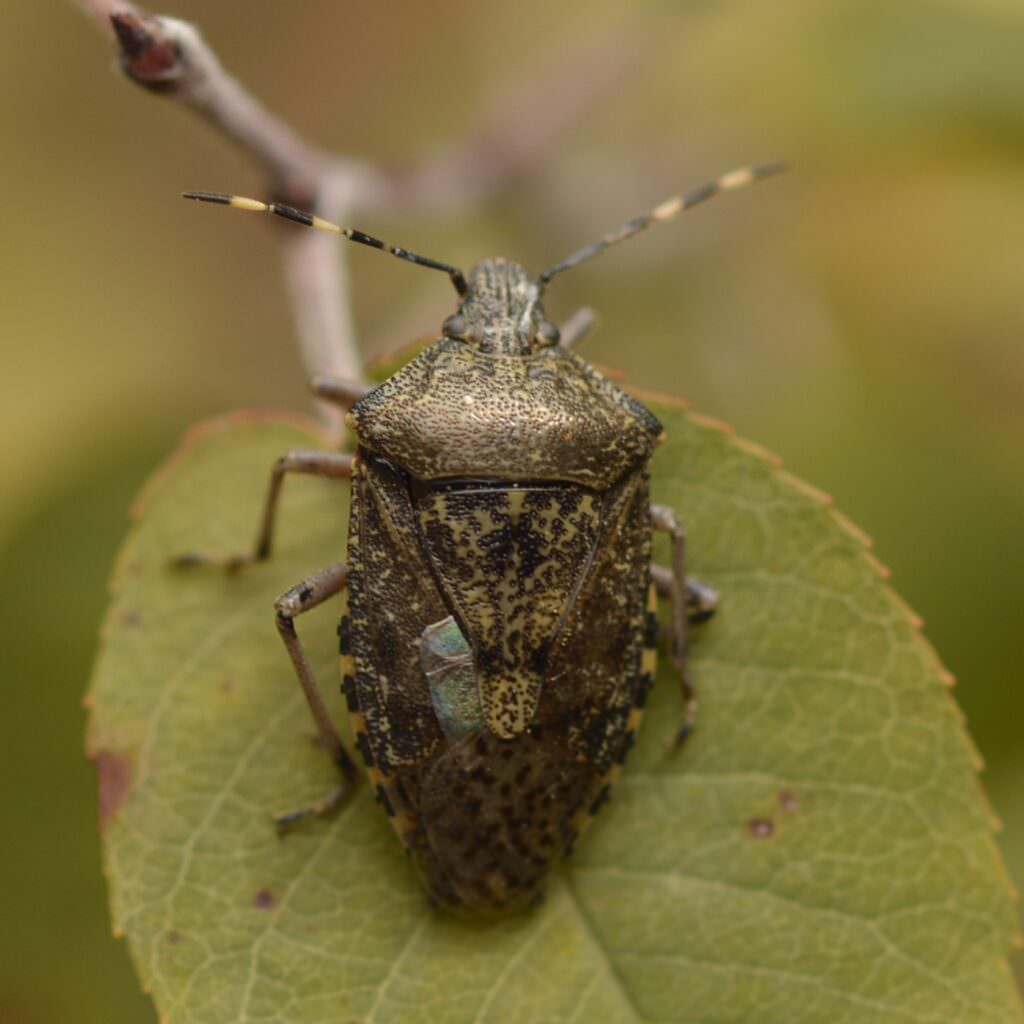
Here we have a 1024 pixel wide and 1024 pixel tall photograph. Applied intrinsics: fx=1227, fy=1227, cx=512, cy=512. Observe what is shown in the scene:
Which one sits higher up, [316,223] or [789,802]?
[316,223]

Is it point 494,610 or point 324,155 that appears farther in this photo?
point 324,155

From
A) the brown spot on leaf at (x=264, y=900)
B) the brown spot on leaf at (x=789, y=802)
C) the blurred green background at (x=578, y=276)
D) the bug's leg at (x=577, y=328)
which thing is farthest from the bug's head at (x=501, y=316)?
the brown spot on leaf at (x=264, y=900)

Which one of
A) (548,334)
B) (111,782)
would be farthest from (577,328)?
(111,782)

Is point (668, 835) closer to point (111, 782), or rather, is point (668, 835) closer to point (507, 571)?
point (507, 571)

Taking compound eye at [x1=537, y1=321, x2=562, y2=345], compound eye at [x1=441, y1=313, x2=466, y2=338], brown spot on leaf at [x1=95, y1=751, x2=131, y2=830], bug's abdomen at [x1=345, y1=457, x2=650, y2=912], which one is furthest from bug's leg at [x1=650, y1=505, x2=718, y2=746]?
brown spot on leaf at [x1=95, y1=751, x2=131, y2=830]

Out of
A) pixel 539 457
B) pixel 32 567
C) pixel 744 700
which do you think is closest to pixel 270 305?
pixel 32 567

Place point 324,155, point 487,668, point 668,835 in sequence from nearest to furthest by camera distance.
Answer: point 487,668 < point 668,835 < point 324,155
